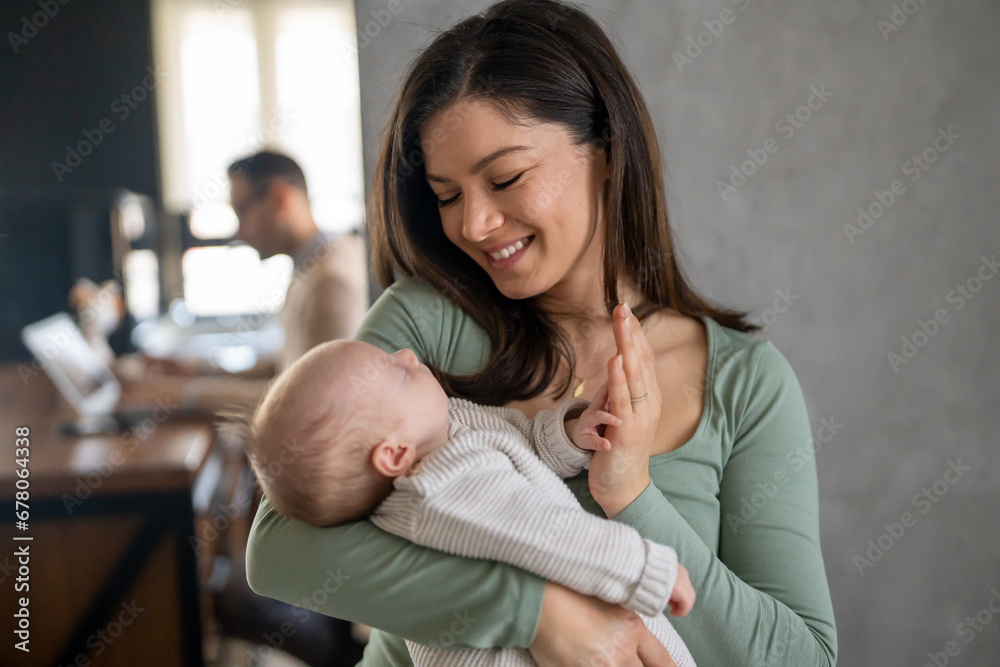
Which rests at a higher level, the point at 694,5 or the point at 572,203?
the point at 694,5

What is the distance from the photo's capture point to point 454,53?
125 centimetres

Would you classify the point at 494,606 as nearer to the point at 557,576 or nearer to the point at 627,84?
the point at 557,576

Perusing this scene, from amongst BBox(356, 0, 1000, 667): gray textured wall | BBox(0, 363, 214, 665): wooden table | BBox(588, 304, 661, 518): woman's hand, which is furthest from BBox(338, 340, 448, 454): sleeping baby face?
BBox(0, 363, 214, 665): wooden table

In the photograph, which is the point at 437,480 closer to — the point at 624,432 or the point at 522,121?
the point at 624,432

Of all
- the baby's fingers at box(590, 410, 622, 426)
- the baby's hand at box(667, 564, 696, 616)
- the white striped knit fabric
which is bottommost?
the baby's hand at box(667, 564, 696, 616)

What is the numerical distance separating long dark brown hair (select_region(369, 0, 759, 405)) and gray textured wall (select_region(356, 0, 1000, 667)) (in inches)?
15.3

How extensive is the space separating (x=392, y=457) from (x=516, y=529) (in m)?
0.23

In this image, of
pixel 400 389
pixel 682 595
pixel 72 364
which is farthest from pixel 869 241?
pixel 72 364

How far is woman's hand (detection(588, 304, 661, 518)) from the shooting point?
1.03 m

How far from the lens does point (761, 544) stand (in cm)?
117

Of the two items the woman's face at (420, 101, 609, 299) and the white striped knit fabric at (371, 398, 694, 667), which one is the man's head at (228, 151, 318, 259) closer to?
the woman's face at (420, 101, 609, 299)

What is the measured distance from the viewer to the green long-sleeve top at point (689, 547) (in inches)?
37.6

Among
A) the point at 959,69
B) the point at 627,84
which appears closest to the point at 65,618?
the point at 627,84

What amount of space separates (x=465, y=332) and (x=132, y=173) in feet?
4.24
